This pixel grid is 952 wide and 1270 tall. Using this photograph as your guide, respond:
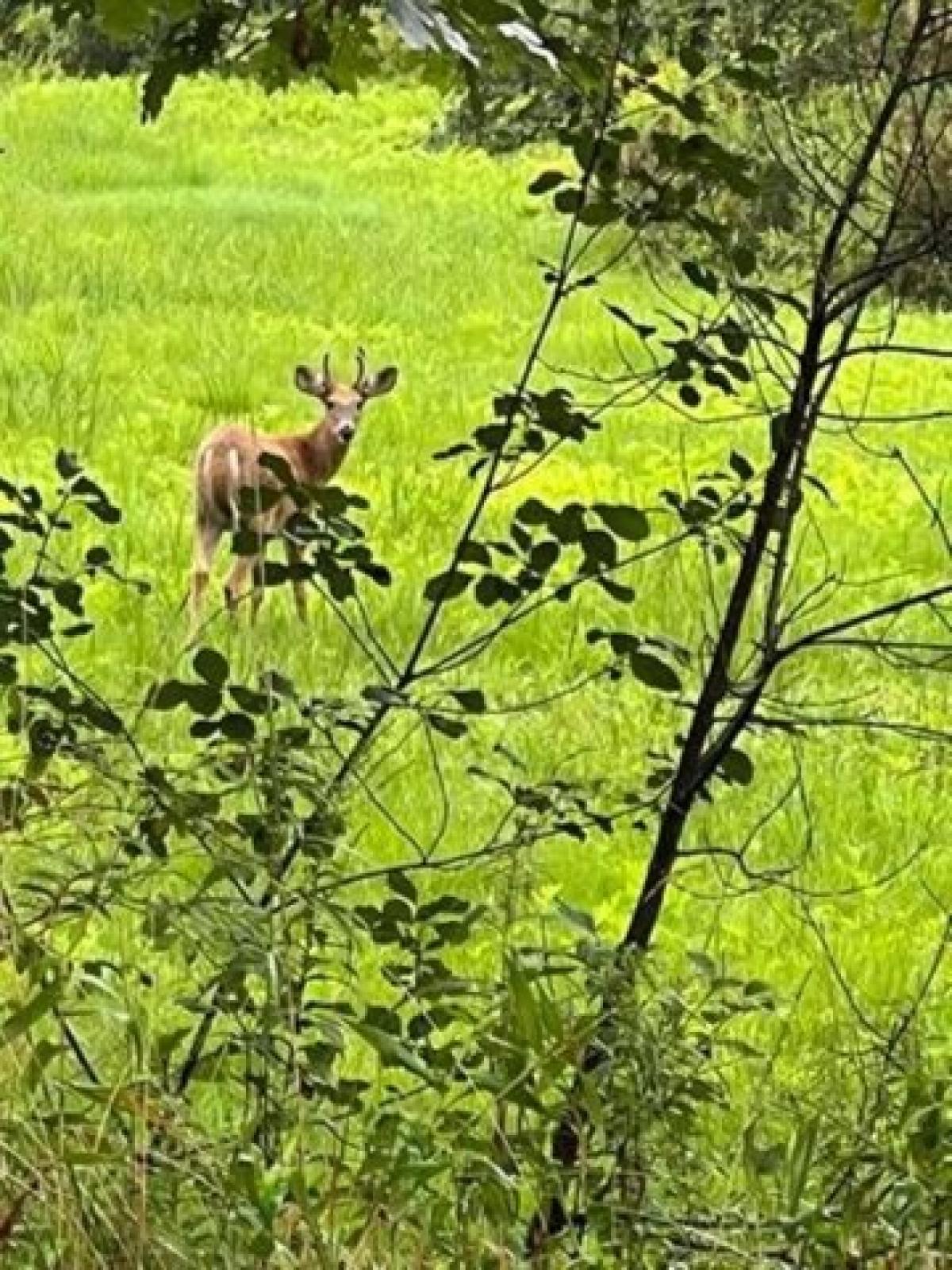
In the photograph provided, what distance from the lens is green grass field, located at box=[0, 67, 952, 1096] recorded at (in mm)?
5133

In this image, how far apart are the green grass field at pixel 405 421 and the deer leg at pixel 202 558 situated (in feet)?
0.34

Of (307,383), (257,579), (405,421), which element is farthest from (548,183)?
(405,421)

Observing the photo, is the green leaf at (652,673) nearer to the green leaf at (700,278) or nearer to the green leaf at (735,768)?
the green leaf at (735,768)

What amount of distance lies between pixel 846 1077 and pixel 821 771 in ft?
8.25

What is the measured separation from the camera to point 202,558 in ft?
21.6

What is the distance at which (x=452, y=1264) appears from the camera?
2309 millimetres

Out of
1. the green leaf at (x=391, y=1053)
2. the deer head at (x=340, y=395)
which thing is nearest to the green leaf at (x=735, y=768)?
the green leaf at (x=391, y=1053)

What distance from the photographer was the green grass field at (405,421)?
5.13m

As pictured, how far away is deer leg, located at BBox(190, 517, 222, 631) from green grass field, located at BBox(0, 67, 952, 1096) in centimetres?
10

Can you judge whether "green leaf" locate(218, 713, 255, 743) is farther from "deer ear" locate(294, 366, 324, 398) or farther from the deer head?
"deer ear" locate(294, 366, 324, 398)

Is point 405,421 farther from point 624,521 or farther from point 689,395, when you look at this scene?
point 624,521

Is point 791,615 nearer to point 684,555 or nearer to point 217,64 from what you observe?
point 217,64

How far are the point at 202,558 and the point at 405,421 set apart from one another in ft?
7.98

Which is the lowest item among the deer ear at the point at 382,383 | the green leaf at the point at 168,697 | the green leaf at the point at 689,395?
the deer ear at the point at 382,383
